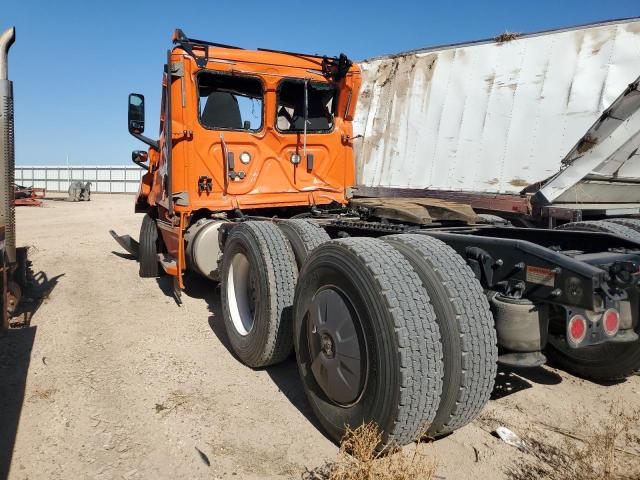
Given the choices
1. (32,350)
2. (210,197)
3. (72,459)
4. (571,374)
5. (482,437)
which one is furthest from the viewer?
(210,197)

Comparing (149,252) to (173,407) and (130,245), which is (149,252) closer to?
(130,245)

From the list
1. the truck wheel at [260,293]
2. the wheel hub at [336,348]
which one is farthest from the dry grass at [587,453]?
the truck wheel at [260,293]

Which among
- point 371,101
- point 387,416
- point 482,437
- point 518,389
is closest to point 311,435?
point 387,416

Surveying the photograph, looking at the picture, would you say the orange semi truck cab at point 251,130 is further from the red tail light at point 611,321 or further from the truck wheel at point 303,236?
the red tail light at point 611,321

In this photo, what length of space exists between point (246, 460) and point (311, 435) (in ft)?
1.42

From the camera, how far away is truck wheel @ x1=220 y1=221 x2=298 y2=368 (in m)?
3.64

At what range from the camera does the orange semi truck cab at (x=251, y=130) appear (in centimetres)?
537

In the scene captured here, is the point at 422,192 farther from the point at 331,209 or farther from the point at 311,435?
the point at 311,435

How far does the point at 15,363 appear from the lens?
4.00 metres

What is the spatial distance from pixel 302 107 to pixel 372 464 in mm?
4541

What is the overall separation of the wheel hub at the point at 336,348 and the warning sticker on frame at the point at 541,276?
2.91 ft

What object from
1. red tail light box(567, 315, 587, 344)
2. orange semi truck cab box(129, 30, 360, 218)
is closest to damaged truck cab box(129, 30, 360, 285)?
orange semi truck cab box(129, 30, 360, 218)

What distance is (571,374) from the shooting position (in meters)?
3.79

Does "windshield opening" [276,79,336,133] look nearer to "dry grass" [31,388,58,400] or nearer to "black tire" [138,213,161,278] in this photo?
"black tire" [138,213,161,278]
